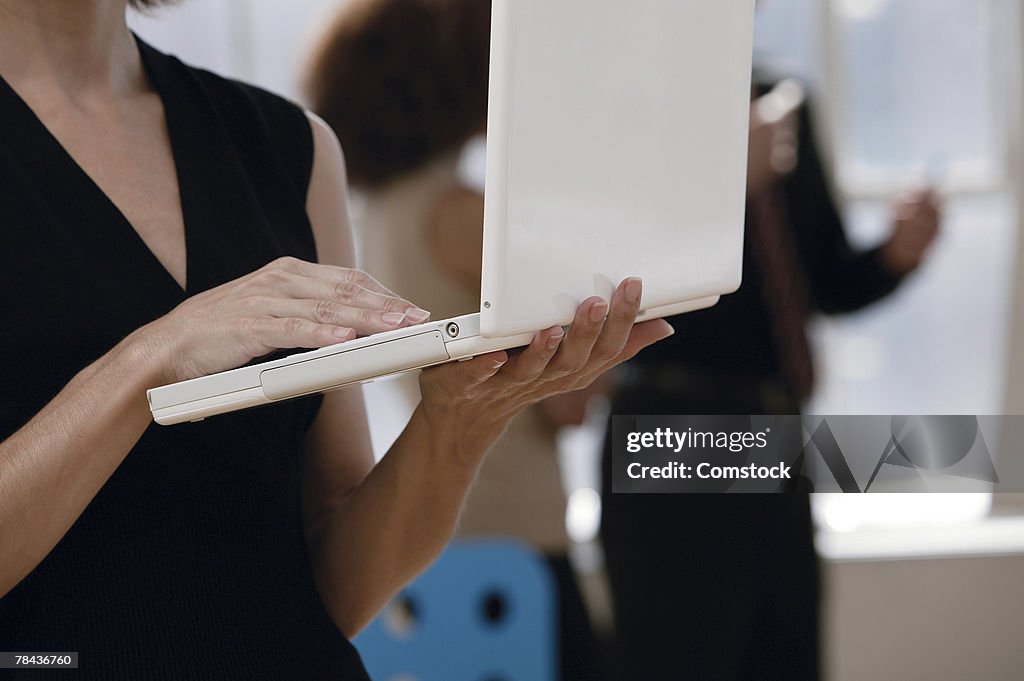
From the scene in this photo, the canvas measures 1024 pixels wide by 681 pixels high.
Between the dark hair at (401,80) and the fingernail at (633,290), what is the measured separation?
1.08 meters

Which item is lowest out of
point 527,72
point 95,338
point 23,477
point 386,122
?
point 23,477

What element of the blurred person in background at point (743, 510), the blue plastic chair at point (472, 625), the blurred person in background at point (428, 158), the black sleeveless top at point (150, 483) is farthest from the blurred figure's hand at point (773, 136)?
the black sleeveless top at point (150, 483)

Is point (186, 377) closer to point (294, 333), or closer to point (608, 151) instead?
point (294, 333)

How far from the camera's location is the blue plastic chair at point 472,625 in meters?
1.60

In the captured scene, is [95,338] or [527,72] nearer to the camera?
[527,72]

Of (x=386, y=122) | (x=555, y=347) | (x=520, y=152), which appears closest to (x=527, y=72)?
(x=520, y=152)

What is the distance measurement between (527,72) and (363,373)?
0.20 meters

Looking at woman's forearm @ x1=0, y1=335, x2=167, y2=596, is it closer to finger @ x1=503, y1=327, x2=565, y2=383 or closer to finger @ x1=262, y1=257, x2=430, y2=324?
finger @ x1=262, y1=257, x2=430, y2=324

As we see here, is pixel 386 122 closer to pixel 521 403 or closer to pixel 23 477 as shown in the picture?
pixel 521 403

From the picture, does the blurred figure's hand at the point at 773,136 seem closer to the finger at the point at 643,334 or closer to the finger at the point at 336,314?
the finger at the point at 643,334

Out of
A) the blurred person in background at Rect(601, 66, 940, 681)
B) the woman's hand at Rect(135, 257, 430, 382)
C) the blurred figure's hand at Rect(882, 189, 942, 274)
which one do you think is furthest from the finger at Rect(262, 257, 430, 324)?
the blurred figure's hand at Rect(882, 189, 942, 274)

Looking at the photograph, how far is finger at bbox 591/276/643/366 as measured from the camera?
677 mm

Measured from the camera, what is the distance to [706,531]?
1774 mm

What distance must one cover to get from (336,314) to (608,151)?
0.66ft
